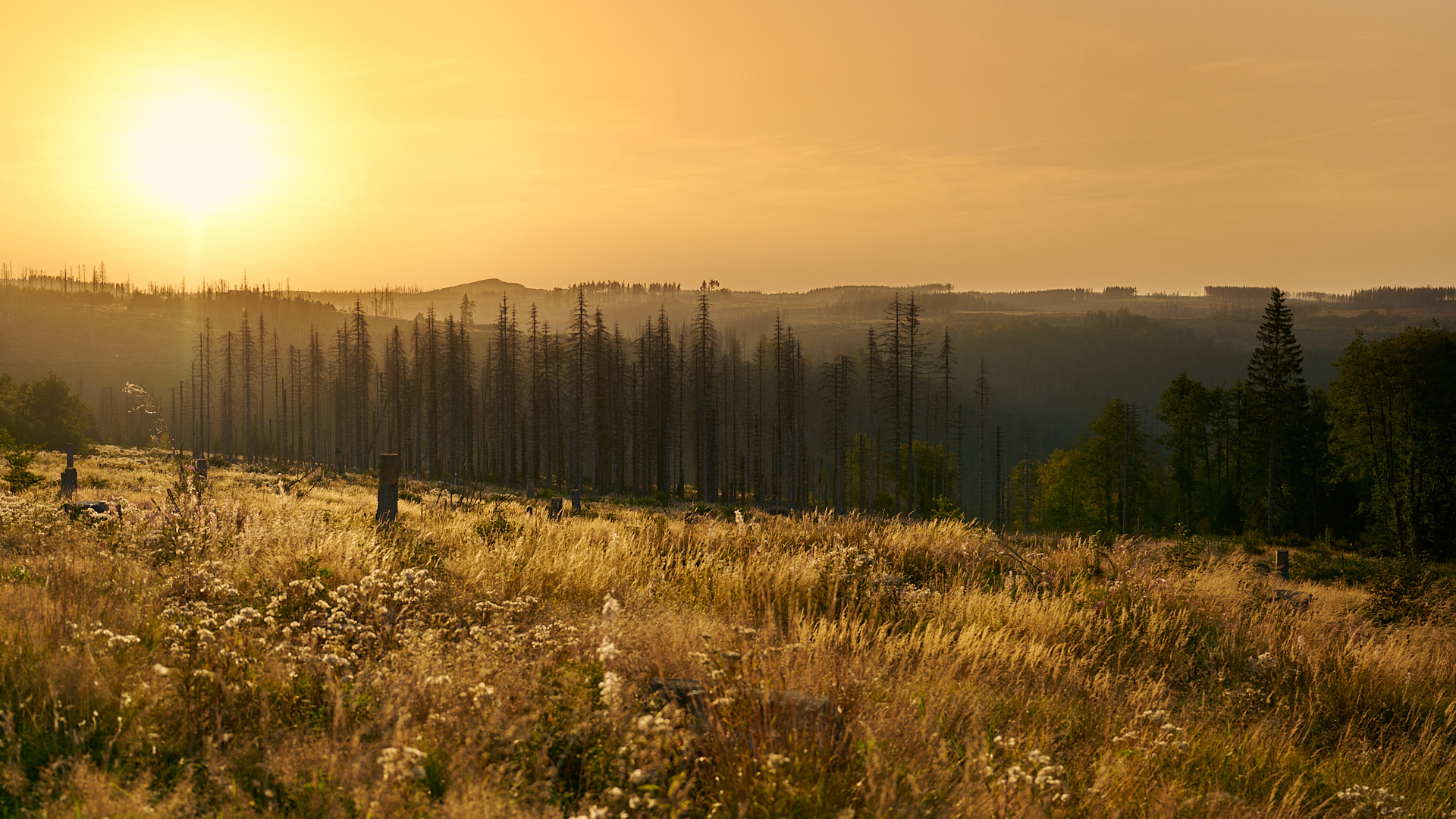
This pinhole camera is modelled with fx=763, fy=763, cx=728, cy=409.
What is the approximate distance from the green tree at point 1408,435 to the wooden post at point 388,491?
4806 centimetres

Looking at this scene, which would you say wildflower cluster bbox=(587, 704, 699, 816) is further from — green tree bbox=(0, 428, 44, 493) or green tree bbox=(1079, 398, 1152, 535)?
green tree bbox=(1079, 398, 1152, 535)

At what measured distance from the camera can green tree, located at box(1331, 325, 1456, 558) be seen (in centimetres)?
4003

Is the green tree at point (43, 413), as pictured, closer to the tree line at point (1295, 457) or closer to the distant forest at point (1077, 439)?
the distant forest at point (1077, 439)

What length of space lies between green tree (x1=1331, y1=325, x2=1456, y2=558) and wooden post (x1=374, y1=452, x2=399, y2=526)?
1892 inches

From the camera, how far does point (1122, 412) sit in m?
61.7

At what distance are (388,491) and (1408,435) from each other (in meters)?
51.1

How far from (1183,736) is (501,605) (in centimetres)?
526

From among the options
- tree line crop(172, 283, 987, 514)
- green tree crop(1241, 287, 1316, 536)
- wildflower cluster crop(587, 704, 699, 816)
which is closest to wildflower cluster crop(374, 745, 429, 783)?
wildflower cluster crop(587, 704, 699, 816)

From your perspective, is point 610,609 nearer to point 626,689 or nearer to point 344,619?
point 626,689

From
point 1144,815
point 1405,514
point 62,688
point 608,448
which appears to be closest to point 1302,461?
point 1405,514

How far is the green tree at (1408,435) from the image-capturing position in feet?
131

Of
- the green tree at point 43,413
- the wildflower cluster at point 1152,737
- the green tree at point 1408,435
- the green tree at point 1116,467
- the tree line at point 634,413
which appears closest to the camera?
the wildflower cluster at point 1152,737

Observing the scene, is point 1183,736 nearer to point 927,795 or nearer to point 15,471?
point 927,795

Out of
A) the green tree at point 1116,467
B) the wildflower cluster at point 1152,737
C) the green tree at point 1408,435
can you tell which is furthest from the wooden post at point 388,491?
the green tree at point 1116,467
